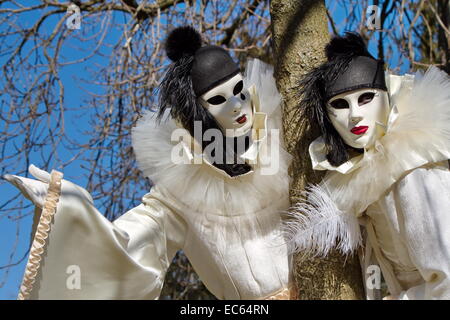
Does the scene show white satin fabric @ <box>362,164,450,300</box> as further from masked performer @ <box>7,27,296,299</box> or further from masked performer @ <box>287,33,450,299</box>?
masked performer @ <box>7,27,296,299</box>

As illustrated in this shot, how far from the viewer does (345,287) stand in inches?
72.9

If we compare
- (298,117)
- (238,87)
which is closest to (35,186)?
(238,87)

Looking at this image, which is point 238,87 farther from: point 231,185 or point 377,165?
point 377,165

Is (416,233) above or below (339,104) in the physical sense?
below

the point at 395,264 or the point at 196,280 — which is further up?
the point at 196,280

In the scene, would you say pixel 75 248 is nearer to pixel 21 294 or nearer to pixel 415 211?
pixel 21 294

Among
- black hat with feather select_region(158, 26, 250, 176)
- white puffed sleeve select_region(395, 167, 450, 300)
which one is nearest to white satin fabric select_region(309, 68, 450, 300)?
white puffed sleeve select_region(395, 167, 450, 300)

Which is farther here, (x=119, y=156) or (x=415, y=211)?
(x=119, y=156)

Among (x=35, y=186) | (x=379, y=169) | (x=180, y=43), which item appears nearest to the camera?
(x=35, y=186)

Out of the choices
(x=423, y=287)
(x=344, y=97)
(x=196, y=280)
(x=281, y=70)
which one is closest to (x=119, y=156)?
(x=196, y=280)

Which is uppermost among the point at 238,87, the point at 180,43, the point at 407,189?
the point at 180,43

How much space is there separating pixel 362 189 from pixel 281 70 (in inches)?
18.7

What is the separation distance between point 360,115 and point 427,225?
33cm

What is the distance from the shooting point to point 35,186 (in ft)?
5.62
